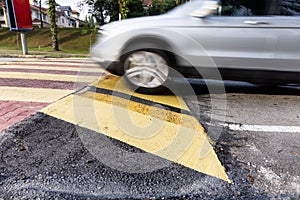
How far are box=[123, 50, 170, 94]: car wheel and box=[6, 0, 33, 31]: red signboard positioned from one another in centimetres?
989

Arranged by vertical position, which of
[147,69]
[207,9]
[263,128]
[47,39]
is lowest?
[47,39]

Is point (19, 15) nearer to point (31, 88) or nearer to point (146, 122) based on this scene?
point (31, 88)

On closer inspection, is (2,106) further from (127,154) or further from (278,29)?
(278,29)

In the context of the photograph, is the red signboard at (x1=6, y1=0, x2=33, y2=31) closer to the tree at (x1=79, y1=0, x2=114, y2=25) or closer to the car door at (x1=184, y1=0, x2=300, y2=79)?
the car door at (x1=184, y1=0, x2=300, y2=79)

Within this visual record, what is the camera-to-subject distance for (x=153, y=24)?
128 inches

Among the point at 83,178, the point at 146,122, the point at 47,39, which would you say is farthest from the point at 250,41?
the point at 47,39

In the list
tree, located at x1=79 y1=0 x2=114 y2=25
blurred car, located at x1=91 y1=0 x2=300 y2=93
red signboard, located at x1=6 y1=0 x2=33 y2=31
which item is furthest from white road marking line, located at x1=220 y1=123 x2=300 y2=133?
tree, located at x1=79 y1=0 x2=114 y2=25

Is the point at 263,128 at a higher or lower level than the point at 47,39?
higher

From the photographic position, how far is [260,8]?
3.22 m

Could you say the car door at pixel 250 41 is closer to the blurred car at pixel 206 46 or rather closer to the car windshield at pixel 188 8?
the blurred car at pixel 206 46

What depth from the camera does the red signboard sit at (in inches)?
413

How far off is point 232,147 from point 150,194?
100 cm

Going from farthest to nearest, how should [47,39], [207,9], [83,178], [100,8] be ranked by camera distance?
[100,8]
[47,39]
[207,9]
[83,178]

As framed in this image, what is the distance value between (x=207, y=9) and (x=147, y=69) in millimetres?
1169
